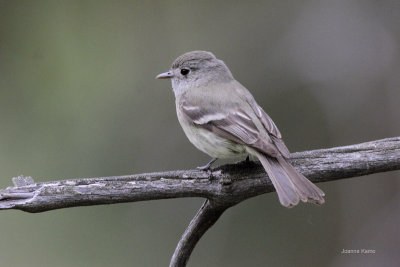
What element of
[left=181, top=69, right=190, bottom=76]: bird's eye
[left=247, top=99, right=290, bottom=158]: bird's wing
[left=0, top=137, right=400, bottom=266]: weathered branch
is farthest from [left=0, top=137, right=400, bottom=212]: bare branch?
[left=181, top=69, right=190, bottom=76]: bird's eye

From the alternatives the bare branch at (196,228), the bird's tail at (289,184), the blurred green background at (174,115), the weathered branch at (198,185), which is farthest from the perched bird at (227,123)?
the blurred green background at (174,115)

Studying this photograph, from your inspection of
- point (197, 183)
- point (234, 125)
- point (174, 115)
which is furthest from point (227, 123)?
point (174, 115)

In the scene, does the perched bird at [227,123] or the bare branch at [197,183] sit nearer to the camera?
the bare branch at [197,183]

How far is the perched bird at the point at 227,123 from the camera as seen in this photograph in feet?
12.9

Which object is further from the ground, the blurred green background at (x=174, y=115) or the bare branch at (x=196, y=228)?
the blurred green background at (x=174, y=115)

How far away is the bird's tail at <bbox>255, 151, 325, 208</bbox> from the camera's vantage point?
3763 mm

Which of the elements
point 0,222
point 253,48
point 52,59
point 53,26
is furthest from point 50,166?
point 253,48

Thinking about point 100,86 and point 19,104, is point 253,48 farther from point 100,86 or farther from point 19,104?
point 19,104

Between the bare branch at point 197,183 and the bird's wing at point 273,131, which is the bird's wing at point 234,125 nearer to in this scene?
the bird's wing at point 273,131

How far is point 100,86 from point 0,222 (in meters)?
2.36

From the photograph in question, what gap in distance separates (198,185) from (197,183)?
0.02m

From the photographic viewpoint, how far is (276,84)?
24.6ft

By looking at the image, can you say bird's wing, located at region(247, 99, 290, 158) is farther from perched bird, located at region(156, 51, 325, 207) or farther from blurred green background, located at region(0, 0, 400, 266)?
blurred green background, located at region(0, 0, 400, 266)

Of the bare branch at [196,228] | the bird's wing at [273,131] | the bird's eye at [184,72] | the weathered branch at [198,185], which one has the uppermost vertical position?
the bird's eye at [184,72]
